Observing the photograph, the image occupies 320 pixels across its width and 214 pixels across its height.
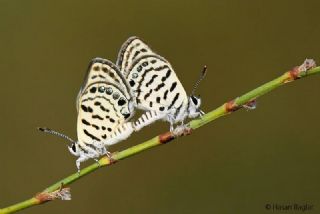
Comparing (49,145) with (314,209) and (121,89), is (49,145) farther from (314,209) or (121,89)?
(121,89)

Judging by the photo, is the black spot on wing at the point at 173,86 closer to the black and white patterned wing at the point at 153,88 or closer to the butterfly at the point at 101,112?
the black and white patterned wing at the point at 153,88

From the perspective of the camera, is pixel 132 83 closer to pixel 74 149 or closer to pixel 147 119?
pixel 147 119

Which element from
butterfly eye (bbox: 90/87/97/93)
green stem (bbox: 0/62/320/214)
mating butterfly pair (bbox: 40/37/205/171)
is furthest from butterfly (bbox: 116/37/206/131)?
green stem (bbox: 0/62/320/214)

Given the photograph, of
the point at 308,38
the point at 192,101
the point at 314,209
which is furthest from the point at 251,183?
the point at 192,101

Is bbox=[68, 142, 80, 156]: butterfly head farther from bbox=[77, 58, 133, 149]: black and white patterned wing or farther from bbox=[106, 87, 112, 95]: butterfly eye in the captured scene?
bbox=[106, 87, 112, 95]: butterfly eye

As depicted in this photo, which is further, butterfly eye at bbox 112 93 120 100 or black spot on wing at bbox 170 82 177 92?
black spot on wing at bbox 170 82 177 92

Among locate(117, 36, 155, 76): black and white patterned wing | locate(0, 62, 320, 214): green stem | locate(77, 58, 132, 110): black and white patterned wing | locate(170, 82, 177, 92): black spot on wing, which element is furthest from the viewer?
locate(170, 82, 177, 92): black spot on wing

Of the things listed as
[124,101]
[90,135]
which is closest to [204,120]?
[124,101]

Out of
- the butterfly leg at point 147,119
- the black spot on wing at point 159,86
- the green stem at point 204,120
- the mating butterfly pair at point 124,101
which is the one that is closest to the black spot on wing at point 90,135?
the mating butterfly pair at point 124,101
